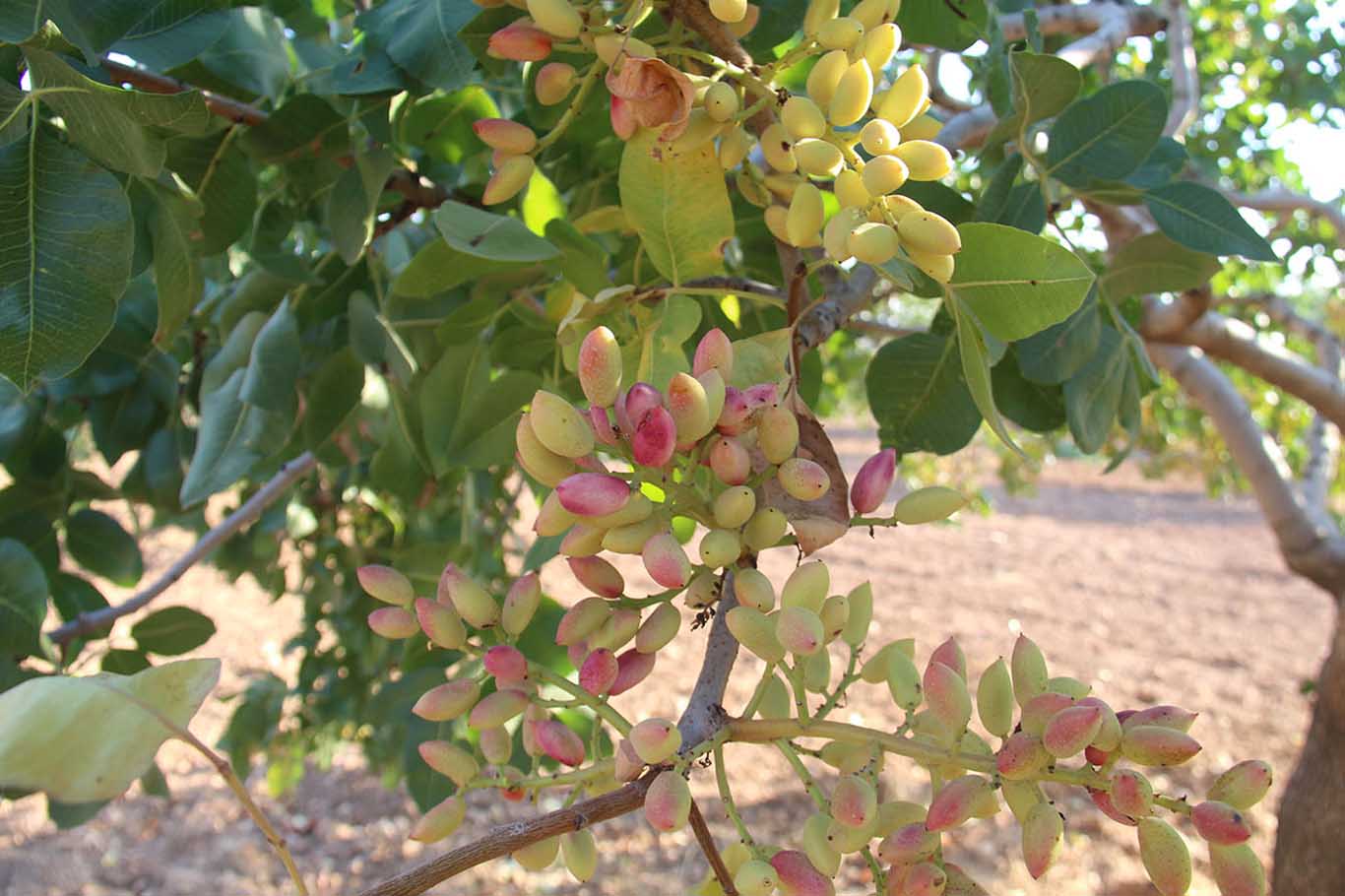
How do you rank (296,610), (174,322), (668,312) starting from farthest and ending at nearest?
(296,610), (174,322), (668,312)

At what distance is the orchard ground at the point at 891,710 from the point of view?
2893 mm

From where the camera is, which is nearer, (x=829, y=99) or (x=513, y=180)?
(x=829, y=99)

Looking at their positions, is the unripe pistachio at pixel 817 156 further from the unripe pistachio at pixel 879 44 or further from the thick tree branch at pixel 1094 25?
the thick tree branch at pixel 1094 25

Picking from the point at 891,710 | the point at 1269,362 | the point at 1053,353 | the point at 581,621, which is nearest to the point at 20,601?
the point at 581,621

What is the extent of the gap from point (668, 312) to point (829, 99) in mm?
135

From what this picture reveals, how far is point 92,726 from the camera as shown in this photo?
371 millimetres

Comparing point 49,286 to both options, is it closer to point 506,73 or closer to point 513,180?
point 513,180

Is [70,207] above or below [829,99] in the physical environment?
below

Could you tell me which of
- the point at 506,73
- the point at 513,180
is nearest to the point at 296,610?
the point at 506,73

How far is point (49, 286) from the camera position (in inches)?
23.0

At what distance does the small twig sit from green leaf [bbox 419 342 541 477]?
363mm

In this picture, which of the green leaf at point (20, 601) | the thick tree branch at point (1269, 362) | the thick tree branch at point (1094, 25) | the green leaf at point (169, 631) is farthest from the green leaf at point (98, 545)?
the thick tree branch at point (1269, 362)

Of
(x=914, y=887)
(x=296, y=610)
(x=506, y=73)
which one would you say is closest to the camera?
(x=914, y=887)

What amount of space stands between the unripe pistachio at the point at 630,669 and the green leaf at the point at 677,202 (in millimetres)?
222
